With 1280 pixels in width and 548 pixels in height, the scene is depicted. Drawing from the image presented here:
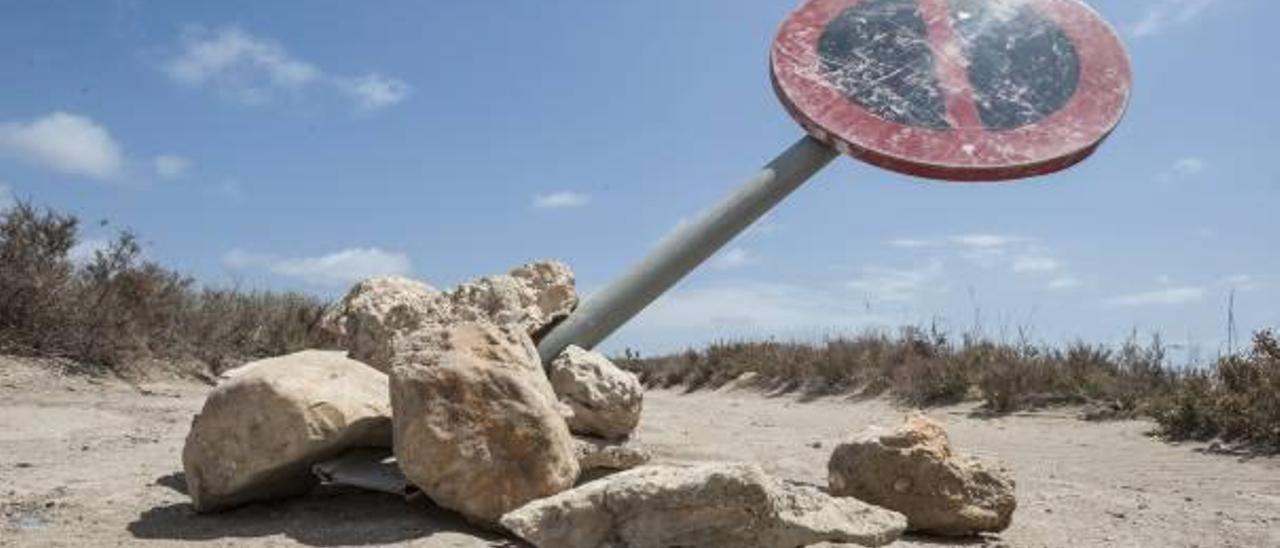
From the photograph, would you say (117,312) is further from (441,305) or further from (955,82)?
(955,82)

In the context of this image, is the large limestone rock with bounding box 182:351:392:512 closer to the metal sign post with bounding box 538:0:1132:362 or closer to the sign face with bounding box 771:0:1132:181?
the metal sign post with bounding box 538:0:1132:362

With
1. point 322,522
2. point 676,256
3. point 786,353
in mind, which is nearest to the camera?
point 322,522

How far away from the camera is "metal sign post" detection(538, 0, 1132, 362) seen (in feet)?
16.0

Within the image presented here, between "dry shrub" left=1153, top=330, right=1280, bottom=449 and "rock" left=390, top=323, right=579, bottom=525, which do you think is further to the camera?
"dry shrub" left=1153, top=330, right=1280, bottom=449

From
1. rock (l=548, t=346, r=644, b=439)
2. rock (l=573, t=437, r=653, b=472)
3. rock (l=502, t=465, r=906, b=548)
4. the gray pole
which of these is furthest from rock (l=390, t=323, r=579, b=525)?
the gray pole

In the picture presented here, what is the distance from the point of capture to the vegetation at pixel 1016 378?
7215 mm

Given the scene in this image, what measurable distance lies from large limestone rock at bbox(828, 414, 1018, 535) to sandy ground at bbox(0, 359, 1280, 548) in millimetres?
106

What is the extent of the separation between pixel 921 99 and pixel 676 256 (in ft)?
4.64

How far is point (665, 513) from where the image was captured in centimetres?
308

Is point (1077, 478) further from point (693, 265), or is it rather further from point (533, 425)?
point (533, 425)

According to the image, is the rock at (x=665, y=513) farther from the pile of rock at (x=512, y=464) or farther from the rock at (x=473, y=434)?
the rock at (x=473, y=434)

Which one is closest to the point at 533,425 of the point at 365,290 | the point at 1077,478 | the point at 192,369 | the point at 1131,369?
the point at 365,290

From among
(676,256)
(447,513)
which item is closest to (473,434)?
(447,513)

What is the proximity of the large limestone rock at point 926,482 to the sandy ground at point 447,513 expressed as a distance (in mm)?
106
